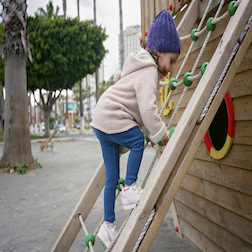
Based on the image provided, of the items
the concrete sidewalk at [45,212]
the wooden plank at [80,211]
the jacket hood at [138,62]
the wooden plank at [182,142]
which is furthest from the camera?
the concrete sidewalk at [45,212]

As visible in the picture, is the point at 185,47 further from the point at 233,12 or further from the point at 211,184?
the point at 211,184

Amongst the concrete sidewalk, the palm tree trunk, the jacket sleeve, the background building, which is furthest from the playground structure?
the background building

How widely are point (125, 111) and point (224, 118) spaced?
4.87 ft

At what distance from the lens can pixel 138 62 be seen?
5.38ft

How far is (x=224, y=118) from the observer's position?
2.71 metres

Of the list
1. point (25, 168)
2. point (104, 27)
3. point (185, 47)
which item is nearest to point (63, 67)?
point (104, 27)

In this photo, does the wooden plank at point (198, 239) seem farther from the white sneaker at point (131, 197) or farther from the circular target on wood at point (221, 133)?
the white sneaker at point (131, 197)

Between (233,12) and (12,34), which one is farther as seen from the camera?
(12,34)

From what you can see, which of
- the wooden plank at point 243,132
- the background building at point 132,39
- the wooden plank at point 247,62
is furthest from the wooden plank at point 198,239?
the background building at point 132,39

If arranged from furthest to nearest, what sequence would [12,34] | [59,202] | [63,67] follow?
[63,67] < [12,34] < [59,202]

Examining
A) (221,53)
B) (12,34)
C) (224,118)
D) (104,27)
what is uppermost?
(104,27)

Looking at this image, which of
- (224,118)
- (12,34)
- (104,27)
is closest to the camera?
(224,118)

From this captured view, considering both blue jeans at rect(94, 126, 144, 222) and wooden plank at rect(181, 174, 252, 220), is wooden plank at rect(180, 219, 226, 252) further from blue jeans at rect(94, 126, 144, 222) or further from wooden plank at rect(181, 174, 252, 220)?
blue jeans at rect(94, 126, 144, 222)

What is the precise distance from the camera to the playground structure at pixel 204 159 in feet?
4.42
